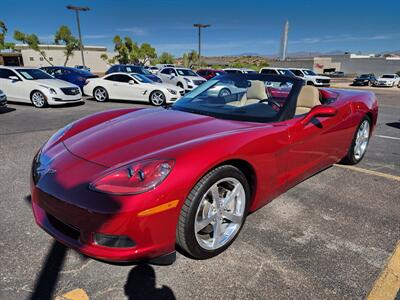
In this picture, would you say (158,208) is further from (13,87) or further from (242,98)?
(13,87)

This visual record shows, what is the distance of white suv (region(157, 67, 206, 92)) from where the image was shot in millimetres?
16192

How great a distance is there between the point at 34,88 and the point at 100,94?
8.92ft

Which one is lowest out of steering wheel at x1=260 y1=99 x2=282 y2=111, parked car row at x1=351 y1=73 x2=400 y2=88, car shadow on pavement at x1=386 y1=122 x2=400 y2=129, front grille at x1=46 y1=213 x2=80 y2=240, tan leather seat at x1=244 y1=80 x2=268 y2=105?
parked car row at x1=351 y1=73 x2=400 y2=88

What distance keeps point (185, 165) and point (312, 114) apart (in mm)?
1641

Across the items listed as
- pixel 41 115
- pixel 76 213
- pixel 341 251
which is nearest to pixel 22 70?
pixel 41 115

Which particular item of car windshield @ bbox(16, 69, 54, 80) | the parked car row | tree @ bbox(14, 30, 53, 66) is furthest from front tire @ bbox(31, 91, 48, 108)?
tree @ bbox(14, 30, 53, 66)

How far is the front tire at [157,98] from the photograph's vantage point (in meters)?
11.4

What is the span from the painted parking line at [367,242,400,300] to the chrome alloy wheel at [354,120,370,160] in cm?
235

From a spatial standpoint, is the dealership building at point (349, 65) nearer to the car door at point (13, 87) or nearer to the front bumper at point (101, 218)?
the car door at point (13, 87)

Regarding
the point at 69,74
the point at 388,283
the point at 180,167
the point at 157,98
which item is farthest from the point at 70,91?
the point at 388,283

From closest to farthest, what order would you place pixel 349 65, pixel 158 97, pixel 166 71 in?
pixel 158 97
pixel 166 71
pixel 349 65

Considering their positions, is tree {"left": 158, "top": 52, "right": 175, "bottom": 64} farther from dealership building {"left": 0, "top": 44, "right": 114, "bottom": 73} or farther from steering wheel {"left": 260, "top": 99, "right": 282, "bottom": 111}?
steering wheel {"left": 260, "top": 99, "right": 282, "bottom": 111}

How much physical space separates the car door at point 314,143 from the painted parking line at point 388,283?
3.47 feet

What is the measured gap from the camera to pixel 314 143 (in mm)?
3166
